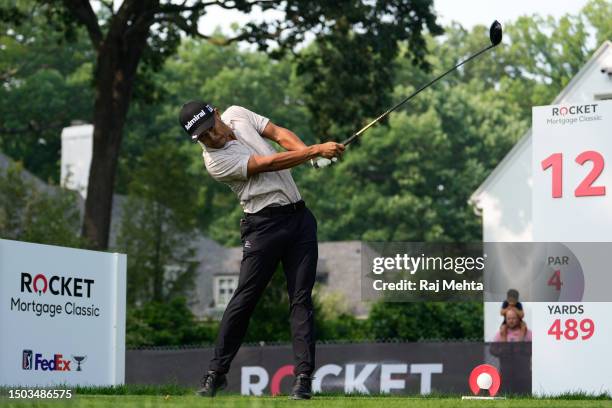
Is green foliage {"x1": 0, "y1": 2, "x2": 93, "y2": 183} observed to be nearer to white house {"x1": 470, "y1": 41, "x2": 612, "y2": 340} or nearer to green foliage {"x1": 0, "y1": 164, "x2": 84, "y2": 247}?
green foliage {"x1": 0, "y1": 164, "x2": 84, "y2": 247}

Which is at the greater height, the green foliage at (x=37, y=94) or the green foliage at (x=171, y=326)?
the green foliage at (x=37, y=94)

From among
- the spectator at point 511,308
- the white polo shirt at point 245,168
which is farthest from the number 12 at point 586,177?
the spectator at point 511,308

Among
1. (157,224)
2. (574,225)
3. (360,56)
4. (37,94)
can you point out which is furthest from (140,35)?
(37,94)

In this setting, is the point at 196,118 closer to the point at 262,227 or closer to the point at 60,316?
the point at 262,227

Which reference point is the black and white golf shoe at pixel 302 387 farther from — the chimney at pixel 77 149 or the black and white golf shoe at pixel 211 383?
the chimney at pixel 77 149

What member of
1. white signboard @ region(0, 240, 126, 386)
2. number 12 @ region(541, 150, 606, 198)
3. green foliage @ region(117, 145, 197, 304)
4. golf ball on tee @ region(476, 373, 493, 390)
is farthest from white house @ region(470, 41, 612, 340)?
golf ball on tee @ region(476, 373, 493, 390)

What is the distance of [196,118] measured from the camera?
8539mm

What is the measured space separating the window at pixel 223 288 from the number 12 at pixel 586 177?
167 feet

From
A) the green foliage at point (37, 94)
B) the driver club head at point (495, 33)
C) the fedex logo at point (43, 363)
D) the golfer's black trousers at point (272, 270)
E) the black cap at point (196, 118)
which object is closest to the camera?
the black cap at point (196, 118)

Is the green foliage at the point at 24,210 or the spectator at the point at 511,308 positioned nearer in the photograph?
the spectator at the point at 511,308

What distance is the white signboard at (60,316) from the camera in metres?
10.4

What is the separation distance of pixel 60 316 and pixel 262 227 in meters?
2.99

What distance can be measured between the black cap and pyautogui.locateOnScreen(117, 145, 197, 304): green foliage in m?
34.2

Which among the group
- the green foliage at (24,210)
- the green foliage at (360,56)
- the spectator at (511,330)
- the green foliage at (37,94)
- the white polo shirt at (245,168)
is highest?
the green foliage at (37,94)
